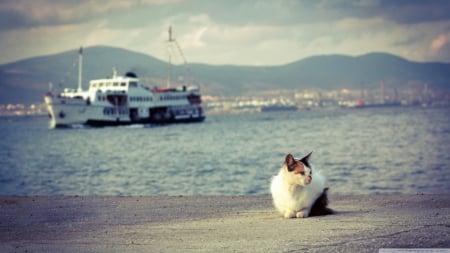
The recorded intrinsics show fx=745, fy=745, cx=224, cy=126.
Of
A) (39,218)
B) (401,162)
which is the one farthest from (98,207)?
(401,162)

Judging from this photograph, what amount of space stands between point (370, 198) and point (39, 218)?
12.6 ft

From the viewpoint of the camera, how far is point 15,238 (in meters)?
6.11

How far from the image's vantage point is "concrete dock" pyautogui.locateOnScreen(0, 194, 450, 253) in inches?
206

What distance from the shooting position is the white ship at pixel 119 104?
68.2 meters

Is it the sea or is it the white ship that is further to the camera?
the white ship

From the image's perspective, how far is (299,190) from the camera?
6297mm

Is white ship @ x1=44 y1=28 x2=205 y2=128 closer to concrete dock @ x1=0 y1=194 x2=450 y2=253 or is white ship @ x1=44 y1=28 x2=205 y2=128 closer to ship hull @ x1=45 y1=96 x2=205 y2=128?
ship hull @ x1=45 y1=96 x2=205 y2=128

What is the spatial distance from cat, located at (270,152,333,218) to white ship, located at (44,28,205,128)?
204 ft

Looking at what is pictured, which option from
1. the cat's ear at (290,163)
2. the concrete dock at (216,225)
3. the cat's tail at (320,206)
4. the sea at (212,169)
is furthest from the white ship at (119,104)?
the cat's ear at (290,163)

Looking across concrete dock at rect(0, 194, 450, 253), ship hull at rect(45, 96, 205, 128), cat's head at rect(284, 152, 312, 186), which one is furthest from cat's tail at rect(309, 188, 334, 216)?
ship hull at rect(45, 96, 205, 128)

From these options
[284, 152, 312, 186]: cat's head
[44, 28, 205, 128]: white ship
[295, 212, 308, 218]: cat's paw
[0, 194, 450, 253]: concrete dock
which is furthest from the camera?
[44, 28, 205, 128]: white ship

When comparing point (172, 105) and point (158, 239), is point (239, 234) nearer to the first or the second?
point (158, 239)

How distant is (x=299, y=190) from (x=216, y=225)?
0.80 meters

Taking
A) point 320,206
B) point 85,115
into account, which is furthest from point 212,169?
point 85,115
